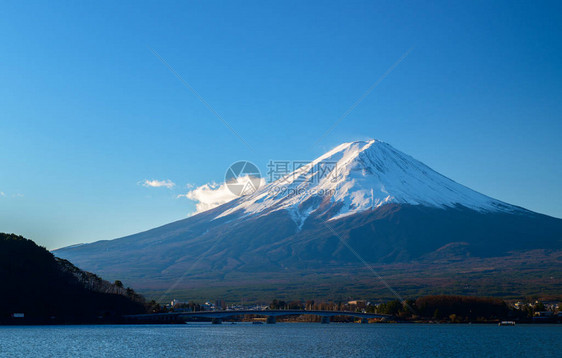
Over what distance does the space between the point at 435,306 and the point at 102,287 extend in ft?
239

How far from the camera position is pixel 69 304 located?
107625mm

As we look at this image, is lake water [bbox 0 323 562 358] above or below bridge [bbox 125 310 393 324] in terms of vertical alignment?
below

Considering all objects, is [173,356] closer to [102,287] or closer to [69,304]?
[69,304]

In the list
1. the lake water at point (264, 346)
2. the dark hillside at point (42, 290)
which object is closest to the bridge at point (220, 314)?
the dark hillside at point (42, 290)

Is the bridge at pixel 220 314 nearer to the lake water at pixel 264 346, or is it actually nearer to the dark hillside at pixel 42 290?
the dark hillside at pixel 42 290

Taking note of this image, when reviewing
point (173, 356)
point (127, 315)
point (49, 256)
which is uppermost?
point (49, 256)

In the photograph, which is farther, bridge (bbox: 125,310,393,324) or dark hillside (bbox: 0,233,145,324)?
bridge (bbox: 125,310,393,324)

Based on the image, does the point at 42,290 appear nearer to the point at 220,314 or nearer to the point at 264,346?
the point at 220,314

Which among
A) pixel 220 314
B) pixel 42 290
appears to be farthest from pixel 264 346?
pixel 220 314

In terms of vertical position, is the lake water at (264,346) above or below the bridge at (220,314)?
below

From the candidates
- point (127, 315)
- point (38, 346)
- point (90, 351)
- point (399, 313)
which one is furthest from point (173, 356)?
point (399, 313)

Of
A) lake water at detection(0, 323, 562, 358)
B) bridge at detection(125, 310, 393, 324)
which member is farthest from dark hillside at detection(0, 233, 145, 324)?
bridge at detection(125, 310, 393, 324)

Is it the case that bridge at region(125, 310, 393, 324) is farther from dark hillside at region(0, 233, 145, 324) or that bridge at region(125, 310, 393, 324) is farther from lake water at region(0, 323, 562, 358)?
lake water at region(0, 323, 562, 358)

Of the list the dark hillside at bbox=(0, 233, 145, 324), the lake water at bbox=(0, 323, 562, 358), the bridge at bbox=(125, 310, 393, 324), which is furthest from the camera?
the bridge at bbox=(125, 310, 393, 324)
